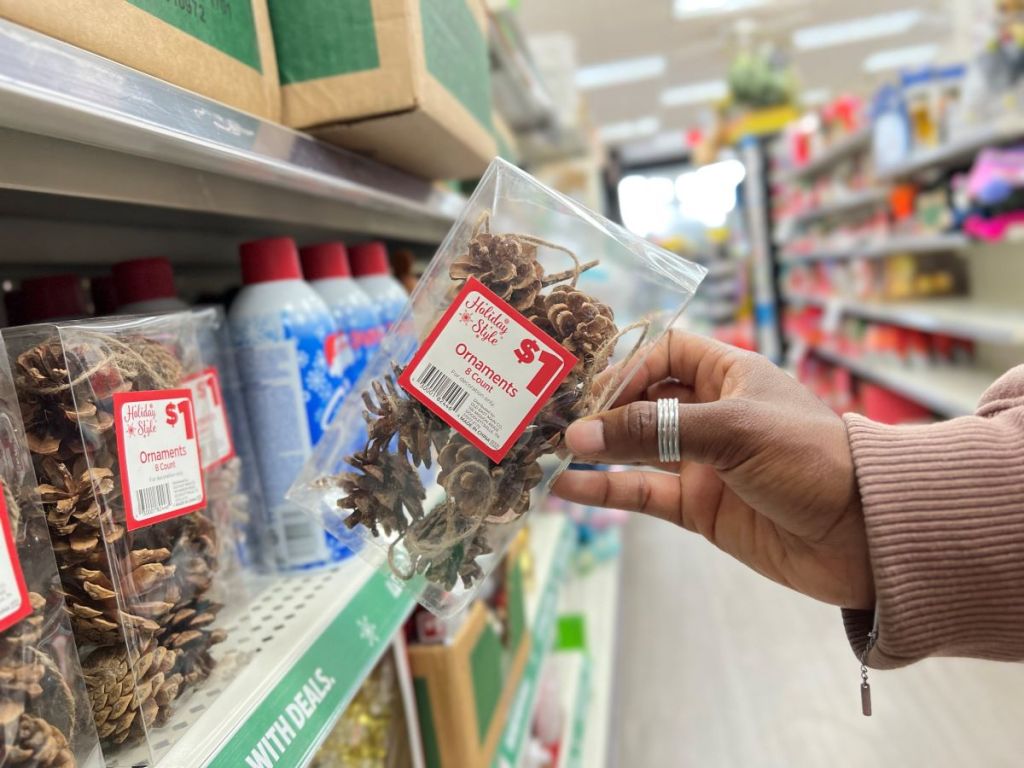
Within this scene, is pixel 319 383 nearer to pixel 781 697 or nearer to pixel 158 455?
pixel 158 455

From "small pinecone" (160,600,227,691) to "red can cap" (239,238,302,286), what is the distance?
39 centimetres

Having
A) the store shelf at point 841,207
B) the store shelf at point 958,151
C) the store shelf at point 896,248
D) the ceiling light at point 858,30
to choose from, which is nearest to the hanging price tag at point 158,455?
the store shelf at point 958,151

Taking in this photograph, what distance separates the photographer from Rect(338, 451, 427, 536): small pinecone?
77 centimetres

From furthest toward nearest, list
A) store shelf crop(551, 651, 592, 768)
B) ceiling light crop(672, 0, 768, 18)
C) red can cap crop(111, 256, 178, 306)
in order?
ceiling light crop(672, 0, 768, 18)
store shelf crop(551, 651, 592, 768)
red can cap crop(111, 256, 178, 306)

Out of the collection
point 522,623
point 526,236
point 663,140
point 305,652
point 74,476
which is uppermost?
point 663,140

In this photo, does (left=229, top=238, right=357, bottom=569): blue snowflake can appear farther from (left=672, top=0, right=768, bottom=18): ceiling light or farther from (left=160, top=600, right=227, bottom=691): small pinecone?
(left=672, top=0, right=768, bottom=18): ceiling light

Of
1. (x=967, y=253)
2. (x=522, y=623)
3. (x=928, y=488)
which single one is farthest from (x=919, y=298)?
(x=928, y=488)

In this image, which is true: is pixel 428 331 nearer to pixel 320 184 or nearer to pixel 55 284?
pixel 320 184

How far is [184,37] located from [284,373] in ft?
1.22

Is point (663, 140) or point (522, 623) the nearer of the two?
point (522, 623)

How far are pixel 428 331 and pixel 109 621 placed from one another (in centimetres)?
36

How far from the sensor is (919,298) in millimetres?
4613

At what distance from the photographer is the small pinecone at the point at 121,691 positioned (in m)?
0.59

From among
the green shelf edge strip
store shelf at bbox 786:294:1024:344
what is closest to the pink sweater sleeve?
the green shelf edge strip
